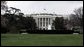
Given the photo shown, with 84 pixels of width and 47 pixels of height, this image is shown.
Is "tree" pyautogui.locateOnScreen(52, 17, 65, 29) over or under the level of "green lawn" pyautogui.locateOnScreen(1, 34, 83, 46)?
under

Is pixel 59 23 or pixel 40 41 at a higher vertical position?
pixel 40 41

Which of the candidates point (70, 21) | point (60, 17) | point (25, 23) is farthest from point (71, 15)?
point (25, 23)

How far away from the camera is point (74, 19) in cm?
7075

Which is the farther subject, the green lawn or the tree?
the tree

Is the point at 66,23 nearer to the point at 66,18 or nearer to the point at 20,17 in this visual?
the point at 66,18

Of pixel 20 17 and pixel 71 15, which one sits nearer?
pixel 20 17

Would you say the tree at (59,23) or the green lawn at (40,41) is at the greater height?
the green lawn at (40,41)

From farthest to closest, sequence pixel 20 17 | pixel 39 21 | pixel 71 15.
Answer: pixel 39 21 < pixel 71 15 < pixel 20 17

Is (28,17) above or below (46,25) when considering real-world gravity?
above

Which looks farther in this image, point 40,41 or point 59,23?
point 59,23

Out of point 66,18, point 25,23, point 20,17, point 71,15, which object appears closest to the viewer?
point 20,17

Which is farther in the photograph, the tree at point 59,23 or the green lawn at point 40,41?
the tree at point 59,23

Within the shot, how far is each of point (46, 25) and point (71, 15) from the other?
2638 cm

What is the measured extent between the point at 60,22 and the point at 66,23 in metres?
2.03
